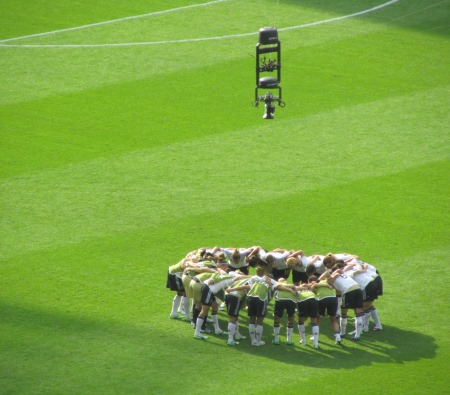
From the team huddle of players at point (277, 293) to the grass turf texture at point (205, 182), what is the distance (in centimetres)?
42

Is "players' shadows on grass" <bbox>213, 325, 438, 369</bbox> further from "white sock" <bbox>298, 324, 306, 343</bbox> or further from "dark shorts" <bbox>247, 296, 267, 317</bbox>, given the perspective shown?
"dark shorts" <bbox>247, 296, 267, 317</bbox>

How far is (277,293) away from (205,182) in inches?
316

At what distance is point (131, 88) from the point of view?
32.7 m

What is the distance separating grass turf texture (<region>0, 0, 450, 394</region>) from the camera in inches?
735

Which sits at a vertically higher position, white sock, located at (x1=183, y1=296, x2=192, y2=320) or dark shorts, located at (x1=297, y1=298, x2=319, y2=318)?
dark shorts, located at (x1=297, y1=298, x2=319, y2=318)

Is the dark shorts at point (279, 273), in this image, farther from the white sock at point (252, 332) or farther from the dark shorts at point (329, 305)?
the white sock at point (252, 332)

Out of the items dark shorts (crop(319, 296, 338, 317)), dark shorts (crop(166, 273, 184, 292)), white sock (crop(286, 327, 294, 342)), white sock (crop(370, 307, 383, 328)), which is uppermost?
dark shorts (crop(166, 273, 184, 292))

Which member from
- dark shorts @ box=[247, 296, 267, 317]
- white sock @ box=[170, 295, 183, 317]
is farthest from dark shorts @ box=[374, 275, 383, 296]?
white sock @ box=[170, 295, 183, 317]

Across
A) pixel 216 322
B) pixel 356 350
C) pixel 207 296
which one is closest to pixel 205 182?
pixel 216 322

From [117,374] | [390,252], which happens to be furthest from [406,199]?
[117,374]

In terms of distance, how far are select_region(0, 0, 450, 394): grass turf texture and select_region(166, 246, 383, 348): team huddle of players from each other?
421 millimetres

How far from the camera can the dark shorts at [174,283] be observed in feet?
66.8

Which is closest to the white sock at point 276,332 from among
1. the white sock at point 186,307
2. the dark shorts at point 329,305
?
the dark shorts at point 329,305

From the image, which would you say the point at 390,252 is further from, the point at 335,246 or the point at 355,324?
the point at 355,324
